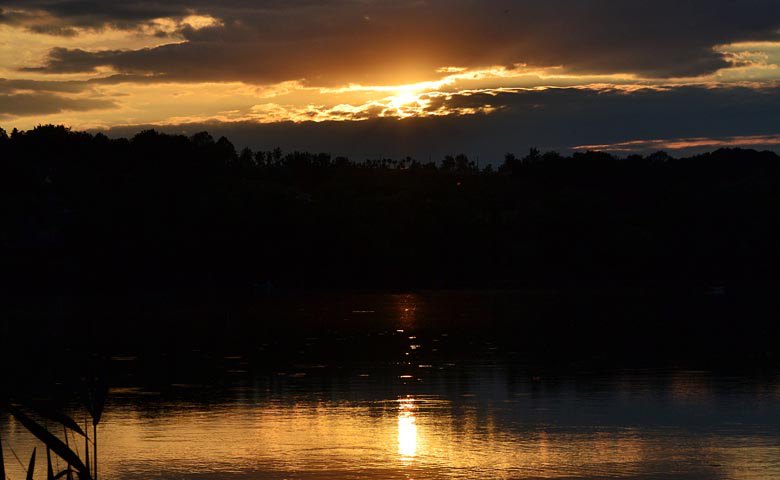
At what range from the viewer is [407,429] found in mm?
26922

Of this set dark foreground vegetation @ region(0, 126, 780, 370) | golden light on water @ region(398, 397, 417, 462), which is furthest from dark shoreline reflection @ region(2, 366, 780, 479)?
dark foreground vegetation @ region(0, 126, 780, 370)

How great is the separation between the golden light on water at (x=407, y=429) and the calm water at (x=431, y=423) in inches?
2.6

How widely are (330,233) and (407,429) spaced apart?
13111cm

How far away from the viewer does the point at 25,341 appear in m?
56.4

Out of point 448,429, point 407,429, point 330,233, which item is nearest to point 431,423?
point 448,429

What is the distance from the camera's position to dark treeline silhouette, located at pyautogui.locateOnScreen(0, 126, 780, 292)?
146625mm

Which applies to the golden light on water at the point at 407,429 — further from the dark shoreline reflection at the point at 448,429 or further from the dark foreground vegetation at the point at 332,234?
the dark foreground vegetation at the point at 332,234

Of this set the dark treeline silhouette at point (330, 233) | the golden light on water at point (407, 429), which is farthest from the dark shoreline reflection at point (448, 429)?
the dark treeline silhouette at point (330, 233)

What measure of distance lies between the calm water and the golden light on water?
2.6 inches

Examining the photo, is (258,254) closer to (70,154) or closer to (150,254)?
(150,254)

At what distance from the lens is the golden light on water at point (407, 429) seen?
23828mm

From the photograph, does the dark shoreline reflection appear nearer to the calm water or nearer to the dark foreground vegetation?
the calm water

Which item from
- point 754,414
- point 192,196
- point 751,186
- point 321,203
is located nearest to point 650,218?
point 751,186

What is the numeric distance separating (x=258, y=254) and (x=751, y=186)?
7930 centimetres
